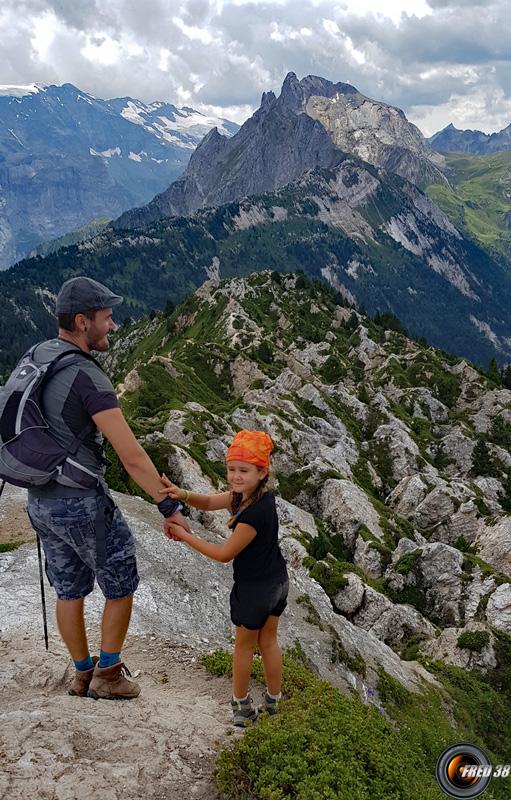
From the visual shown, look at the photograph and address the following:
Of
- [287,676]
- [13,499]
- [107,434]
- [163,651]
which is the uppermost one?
Answer: [107,434]

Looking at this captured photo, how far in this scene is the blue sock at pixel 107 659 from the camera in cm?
892

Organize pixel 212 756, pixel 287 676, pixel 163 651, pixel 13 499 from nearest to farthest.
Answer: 1. pixel 212 756
2. pixel 287 676
3. pixel 163 651
4. pixel 13 499

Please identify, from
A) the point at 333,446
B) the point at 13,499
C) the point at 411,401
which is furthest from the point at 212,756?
the point at 411,401

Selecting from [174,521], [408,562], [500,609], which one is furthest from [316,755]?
[408,562]

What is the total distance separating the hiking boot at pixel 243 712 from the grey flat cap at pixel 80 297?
7038 mm

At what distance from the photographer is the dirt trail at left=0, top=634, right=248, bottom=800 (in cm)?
704

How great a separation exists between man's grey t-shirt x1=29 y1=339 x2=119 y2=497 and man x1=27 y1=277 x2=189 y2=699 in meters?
0.01

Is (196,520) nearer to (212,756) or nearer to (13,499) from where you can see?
(13,499)

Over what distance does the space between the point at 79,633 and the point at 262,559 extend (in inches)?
134

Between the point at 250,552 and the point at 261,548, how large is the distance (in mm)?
187

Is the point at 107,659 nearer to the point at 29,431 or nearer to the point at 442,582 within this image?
the point at 29,431

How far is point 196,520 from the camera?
28.2 m

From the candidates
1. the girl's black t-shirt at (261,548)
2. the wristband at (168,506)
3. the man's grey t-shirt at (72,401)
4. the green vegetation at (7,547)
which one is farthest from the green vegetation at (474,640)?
the man's grey t-shirt at (72,401)

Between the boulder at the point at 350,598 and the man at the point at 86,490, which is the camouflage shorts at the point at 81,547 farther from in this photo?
the boulder at the point at 350,598
